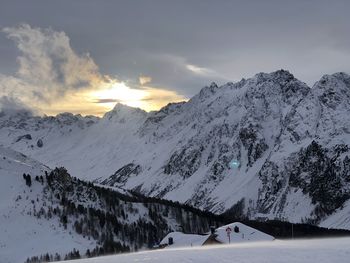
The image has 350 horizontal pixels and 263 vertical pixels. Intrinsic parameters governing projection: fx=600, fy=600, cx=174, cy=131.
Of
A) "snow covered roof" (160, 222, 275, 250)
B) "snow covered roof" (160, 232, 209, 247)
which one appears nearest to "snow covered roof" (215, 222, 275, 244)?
"snow covered roof" (160, 222, 275, 250)

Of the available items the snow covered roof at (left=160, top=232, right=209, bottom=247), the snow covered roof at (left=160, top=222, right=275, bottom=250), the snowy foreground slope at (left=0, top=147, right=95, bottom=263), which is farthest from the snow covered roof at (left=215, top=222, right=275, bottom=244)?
the snowy foreground slope at (left=0, top=147, right=95, bottom=263)

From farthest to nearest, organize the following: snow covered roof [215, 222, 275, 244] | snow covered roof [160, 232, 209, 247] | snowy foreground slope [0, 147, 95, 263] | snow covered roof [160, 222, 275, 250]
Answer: snowy foreground slope [0, 147, 95, 263], snow covered roof [160, 232, 209, 247], snow covered roof [160, 222, 275, 250], snow covered roof [215, 222, 275, 244]

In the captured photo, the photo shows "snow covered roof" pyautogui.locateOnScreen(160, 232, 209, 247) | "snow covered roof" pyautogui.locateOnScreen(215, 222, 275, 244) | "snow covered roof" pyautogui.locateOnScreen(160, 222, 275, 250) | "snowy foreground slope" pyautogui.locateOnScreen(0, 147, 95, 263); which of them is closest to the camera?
"snow covered roof" pyautogui.locateOnScreen(215, 222, 275, 244)

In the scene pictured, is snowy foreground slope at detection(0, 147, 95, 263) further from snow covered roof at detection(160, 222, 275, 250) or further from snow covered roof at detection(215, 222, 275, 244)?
snow covered roof at detection(215, 222, 275, 244)

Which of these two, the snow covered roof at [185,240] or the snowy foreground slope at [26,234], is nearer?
the snow covered roof at [185,240]

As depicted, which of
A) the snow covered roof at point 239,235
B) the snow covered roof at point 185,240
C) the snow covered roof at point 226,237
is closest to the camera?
the snow covered roof at point 239,235

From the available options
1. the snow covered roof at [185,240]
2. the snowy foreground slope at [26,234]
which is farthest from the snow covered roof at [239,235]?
the snowy foreground slope at [26,234]

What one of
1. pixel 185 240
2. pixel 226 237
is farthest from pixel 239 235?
pixel 185 240

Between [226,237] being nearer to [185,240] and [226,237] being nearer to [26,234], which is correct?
[185,240]

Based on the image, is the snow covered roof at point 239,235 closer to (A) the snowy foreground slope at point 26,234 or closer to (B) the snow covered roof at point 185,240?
(B) the snow covered roof at point 185,240

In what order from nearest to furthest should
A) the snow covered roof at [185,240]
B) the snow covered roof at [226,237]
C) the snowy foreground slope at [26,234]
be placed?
the snow covered roof at [226,237] < the snow covered roof at [185,240] < the snowy foreground slope at [26,234]

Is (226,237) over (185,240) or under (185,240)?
over

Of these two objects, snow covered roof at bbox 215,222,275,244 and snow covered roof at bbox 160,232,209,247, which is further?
snow covered roof at bbox 160,232,209,247

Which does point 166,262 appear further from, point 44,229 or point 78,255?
point 44,229
